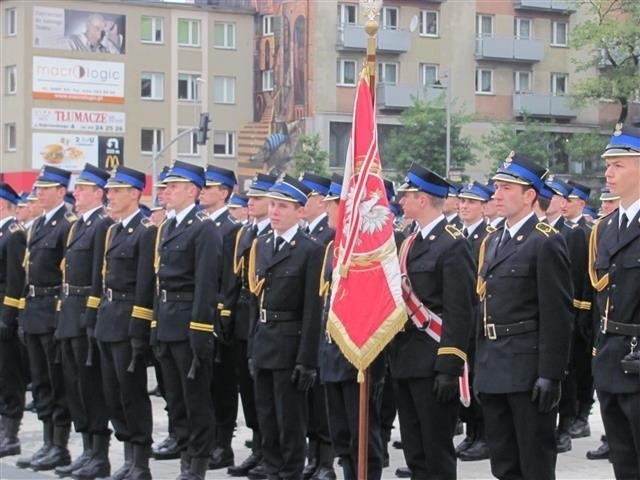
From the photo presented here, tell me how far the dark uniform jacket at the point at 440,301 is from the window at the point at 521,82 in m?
51.8

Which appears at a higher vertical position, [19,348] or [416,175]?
[416,175]

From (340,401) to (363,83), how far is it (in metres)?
2.20

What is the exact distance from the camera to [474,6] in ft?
189

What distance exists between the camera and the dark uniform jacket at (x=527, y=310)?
739 centimetres

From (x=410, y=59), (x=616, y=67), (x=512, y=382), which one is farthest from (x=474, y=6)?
(x=512, y=382)

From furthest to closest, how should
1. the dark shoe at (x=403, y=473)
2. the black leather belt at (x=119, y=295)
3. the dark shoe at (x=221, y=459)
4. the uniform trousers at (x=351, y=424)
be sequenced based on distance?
the dark shoe at (x=221, y=459), the dark shoe at (x=403, y=473), the black leather belt at (x=119, y=295), the uniform trousers at (x=351, y=424)

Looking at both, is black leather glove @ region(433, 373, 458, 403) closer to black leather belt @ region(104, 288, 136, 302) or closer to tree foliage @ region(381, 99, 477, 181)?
black leather belt @ region(104, 288, 136, 302)

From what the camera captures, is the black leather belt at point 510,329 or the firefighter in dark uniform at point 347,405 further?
the firefighter in dark uniform at point 347,405

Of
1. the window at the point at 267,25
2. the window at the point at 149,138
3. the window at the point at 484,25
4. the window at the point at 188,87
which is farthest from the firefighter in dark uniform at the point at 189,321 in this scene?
the window at the point at 267,25

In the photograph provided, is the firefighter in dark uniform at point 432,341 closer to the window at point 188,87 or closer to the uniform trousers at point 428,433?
the uniform trousers at point 428,433

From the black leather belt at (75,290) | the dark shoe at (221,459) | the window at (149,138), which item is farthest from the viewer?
the window at (149,138)

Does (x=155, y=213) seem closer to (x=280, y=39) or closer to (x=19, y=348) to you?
(x=19, y=348)

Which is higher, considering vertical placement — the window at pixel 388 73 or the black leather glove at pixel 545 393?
the window at pixel 388 73

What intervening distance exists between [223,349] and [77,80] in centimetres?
4703
